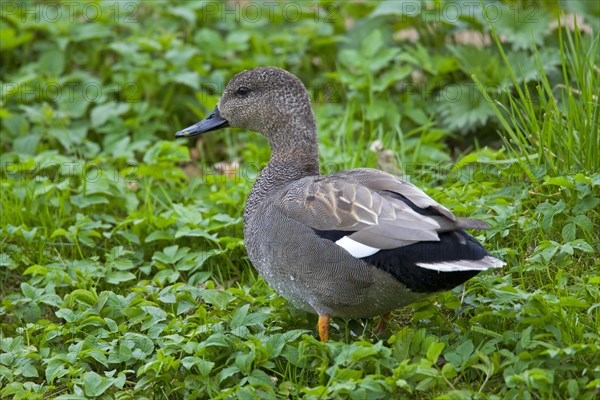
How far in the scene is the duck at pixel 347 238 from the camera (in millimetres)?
3322

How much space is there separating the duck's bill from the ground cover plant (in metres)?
0.46

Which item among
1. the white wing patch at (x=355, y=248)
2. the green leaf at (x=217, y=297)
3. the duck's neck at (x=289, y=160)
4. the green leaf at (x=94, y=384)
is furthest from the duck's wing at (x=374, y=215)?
the green leaf at (x=94, y=384)

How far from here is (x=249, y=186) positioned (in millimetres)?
5082

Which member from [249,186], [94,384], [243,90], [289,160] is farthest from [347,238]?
[249,186]

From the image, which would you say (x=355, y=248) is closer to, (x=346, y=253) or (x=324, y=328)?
(x=346, y=253)

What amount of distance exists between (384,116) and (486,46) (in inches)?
36.1

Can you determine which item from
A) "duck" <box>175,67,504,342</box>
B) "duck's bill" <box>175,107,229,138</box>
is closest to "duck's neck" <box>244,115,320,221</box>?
"duck" <box>175,67,504,342</box>

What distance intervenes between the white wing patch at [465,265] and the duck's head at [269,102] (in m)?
1.35

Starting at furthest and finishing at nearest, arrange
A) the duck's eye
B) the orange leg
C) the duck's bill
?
the duck's bill < the duck's eye < the orange leg

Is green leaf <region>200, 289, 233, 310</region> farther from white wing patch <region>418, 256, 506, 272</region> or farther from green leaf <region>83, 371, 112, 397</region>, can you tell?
white wing patch <region>418, 256, 506, 272</region>

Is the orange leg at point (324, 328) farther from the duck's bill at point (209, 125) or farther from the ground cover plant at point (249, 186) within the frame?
the duck's bill at point (209, 125)

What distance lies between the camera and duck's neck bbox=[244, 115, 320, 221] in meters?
4.29

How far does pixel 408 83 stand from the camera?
20.7ft

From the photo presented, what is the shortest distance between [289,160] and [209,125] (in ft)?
1.89
